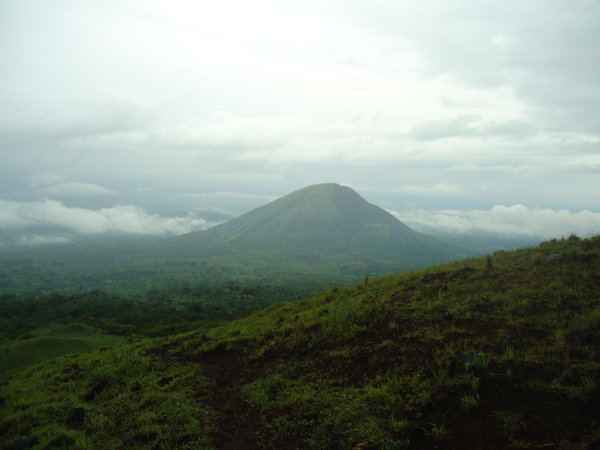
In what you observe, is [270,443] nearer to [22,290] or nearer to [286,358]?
[286,358]

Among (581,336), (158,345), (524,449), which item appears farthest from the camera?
(158,345)

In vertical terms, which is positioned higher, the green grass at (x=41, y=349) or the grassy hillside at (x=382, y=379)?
the grassy hillside at (x=382, y=379)

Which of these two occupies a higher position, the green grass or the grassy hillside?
the grassy hillside

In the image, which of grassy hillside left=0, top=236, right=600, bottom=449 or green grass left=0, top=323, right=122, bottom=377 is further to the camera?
green grass left=0, top=323, right=122, bottom=377

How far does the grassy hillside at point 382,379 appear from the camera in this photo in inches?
277

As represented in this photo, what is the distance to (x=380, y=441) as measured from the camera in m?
6.93

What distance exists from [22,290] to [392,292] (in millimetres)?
195372

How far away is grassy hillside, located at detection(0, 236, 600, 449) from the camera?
7.05 meters

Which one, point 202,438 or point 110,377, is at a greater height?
point 202,438

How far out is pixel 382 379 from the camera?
9312mm

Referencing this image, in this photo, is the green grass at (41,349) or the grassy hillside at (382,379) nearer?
the grassy hillside at (382,379)

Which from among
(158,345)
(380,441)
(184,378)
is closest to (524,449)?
(380,441)

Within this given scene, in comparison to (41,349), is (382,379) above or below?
above

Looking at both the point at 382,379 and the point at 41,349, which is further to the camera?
the point at 41,349
